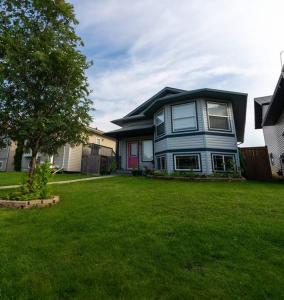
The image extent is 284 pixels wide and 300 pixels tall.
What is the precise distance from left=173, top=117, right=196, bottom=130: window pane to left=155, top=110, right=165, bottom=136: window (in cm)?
117

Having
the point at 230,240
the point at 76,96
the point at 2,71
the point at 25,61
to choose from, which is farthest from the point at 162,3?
the point at 230,240

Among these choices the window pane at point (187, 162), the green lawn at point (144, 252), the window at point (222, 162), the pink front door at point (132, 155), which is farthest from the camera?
the pink front door at point (132, 155)

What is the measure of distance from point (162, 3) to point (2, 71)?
6.86 meters

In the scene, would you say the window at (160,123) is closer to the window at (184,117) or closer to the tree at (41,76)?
the window at (184,117)

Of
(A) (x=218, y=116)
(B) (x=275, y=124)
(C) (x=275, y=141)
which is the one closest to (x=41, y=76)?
(A) (x=218, y=116)

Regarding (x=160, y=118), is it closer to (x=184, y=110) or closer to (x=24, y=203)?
(x=184, y=110)

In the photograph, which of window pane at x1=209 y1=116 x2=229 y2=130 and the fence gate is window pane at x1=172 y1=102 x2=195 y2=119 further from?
the fence gate

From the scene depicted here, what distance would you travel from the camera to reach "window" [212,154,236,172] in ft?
40.1

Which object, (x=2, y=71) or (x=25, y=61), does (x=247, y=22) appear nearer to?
(x=25, y=61)

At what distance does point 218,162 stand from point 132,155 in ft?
24.3

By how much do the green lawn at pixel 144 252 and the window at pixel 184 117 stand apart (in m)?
8.09

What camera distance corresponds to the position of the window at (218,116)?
1277 centimetres

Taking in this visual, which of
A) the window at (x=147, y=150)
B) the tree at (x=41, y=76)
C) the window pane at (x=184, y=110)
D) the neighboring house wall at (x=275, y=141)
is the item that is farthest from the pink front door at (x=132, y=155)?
the neighboring house wall at (x=275, y=141)

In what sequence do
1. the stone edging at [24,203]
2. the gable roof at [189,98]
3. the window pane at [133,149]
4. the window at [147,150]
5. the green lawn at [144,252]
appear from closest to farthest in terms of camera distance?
the green lawn at [144,252] < the stone edging at [24,203] < the gable roof at [189,98] < the window at [147,150] < the window pane at [133,149]
